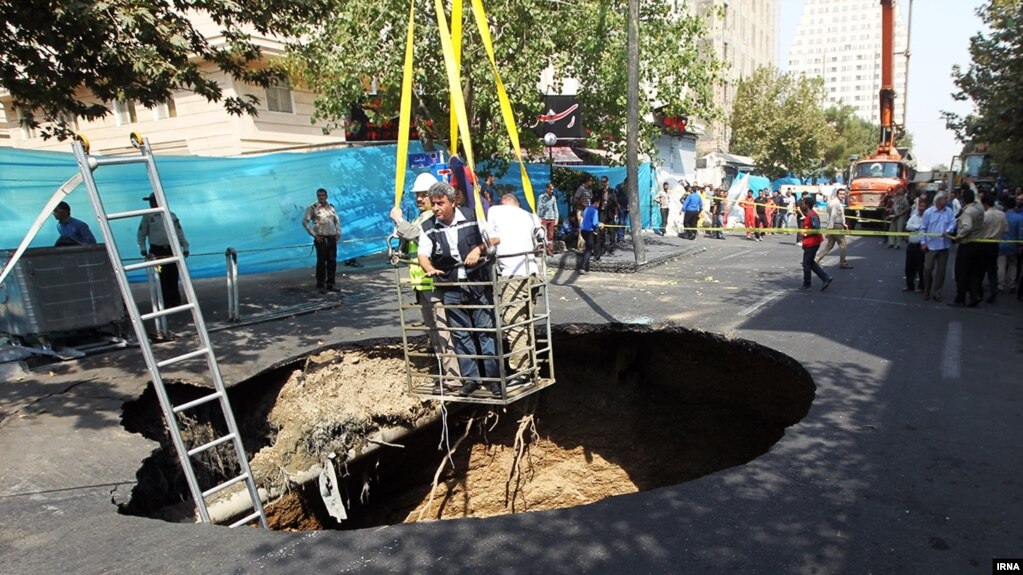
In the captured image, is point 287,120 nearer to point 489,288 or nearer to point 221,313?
point 221,313

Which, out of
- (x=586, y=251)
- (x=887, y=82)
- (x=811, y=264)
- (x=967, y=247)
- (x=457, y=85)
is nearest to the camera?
(x=457, y=85)

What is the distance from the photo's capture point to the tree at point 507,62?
12.1m

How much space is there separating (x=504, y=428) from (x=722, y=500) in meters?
5.08

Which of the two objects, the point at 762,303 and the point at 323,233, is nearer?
the point at 762,303

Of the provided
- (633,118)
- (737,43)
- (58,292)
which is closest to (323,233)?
(58,292)

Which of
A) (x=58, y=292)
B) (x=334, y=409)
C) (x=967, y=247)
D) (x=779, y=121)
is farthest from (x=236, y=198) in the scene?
(x=779, y=121)

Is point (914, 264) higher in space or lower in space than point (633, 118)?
lower

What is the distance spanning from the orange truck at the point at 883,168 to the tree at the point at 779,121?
13.3 meters

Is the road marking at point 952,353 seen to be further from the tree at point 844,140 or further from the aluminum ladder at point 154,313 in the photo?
the tree at point 844,140

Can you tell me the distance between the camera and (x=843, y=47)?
5394 inches

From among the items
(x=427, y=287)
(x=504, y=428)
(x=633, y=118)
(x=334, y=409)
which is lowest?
(x=504, y=428)

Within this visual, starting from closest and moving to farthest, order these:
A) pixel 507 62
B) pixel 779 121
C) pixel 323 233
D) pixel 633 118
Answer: pixel 323 233 → pixel 633 118 → pixel 507 62 → pixel 779 121

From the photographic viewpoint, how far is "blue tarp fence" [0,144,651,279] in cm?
893

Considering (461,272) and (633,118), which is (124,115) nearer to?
(633,118)
